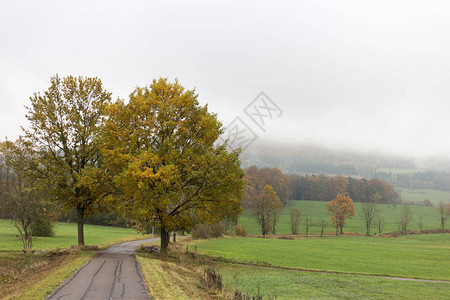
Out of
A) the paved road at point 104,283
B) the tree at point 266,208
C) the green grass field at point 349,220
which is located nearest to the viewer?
the paved road at point 104,283

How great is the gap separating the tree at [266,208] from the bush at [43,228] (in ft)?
151

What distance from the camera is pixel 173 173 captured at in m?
23.6

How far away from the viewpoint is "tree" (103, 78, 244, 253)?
2462cm

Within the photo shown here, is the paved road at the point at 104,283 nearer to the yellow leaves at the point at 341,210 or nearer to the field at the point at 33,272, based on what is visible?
the field at the point at 33,272

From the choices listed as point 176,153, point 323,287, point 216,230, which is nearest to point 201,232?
point 216,230

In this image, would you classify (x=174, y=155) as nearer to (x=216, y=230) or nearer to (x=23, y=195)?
(x=23, y=195)

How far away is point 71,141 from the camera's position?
91.7 ft

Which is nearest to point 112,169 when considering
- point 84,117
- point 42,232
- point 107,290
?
point 84,117

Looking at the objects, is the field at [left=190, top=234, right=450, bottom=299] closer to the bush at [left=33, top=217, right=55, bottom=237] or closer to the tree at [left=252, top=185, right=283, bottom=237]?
the bush at [left=33, top=217, right=55, bottom=237]

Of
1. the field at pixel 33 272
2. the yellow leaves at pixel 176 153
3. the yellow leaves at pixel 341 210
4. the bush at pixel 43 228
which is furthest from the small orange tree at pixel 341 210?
the field at pixel 33 272

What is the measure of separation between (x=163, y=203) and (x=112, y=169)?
645 cm

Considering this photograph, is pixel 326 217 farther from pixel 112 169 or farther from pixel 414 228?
pixel 112 169

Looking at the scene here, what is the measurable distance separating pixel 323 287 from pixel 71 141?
23.5 metres

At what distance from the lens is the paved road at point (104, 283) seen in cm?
1242
